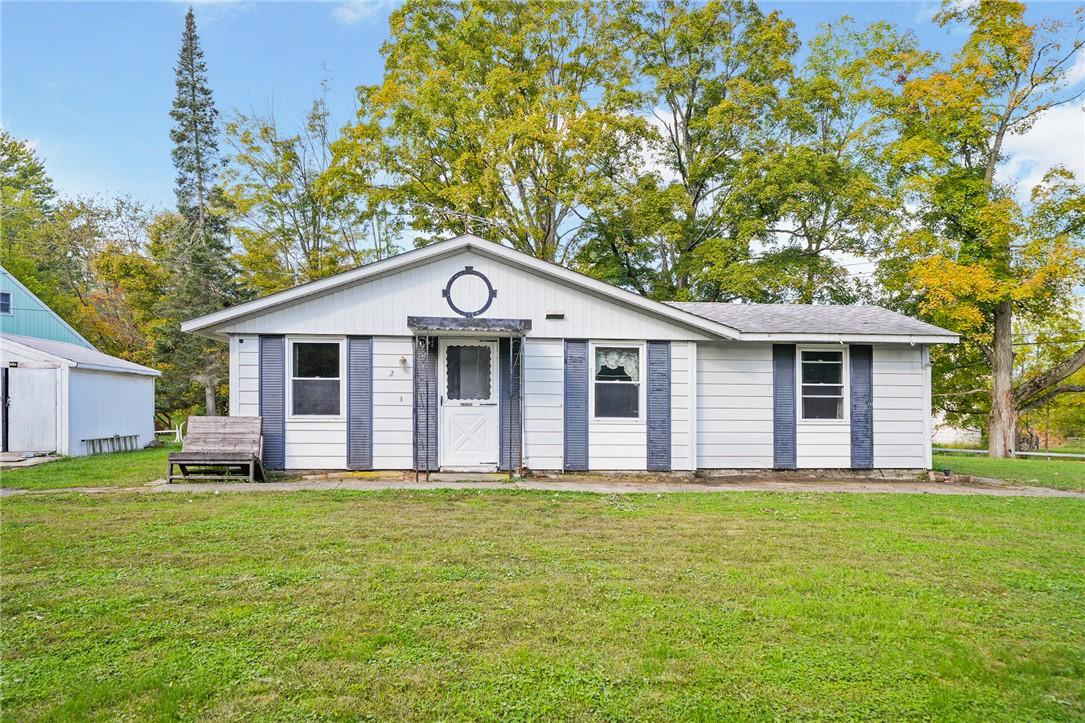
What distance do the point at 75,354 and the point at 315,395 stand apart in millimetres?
9540

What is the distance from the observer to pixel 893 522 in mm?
7230

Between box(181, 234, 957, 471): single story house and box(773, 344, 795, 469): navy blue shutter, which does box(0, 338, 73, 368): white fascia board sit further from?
box(773, 344, 795, 469): navy blue shutter

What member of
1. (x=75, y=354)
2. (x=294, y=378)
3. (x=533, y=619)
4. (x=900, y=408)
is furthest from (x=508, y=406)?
(x=75, y=354)

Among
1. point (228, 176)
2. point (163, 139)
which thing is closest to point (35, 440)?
point (228, 176)

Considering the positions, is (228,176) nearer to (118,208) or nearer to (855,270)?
(118,208)

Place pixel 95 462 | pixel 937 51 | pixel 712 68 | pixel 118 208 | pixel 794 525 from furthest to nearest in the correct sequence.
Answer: pixel 118 208, pixel 712 68, pixel 937 51, pixel 95 462, pixel 794 525

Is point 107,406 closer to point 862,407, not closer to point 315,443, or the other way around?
point 315,443

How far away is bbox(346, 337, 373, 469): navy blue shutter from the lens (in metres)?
10.4

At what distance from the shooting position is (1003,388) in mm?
19844

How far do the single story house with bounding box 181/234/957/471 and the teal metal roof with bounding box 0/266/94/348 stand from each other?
32.0ft

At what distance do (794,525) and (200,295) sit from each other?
2457 centimetres

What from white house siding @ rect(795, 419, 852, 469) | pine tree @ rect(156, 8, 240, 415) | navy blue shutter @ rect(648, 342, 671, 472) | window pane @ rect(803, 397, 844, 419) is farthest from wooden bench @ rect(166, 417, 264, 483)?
pine tree @ rect(156, 8, 240, 415)

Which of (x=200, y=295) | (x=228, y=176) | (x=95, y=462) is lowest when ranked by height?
(x=95, y=462)

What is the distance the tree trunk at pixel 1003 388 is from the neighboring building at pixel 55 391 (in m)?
25.4
